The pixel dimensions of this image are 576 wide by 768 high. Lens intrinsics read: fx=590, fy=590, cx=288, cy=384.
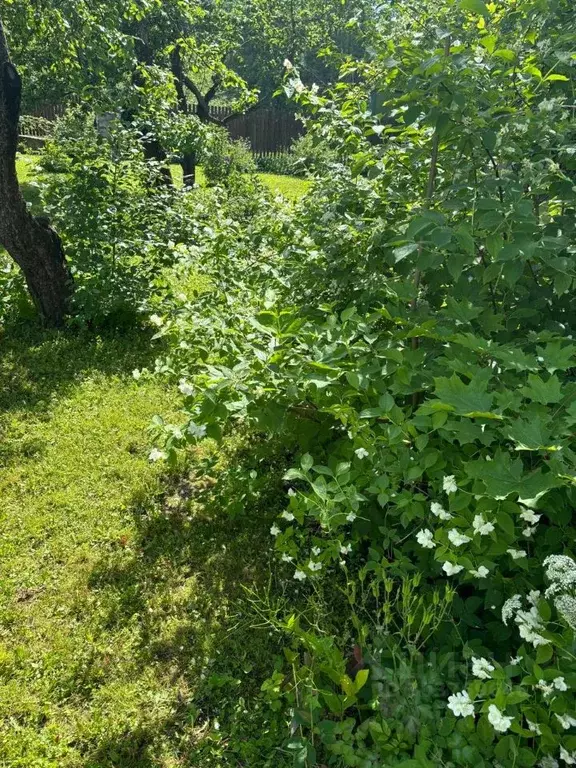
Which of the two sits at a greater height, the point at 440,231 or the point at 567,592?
the point at 440,231

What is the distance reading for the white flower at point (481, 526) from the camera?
150 centimetres

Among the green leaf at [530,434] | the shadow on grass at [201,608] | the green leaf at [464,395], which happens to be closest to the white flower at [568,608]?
the green leaf at [530,434]

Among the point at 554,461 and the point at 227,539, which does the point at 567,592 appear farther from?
the point at 227,539

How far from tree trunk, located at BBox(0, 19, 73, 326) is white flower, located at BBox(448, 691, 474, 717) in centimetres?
410

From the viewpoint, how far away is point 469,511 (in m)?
1.65

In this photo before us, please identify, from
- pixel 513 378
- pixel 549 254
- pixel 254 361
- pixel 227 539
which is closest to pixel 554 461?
pixel 513 378

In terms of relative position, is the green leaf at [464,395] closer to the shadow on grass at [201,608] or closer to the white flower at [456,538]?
the white flower at [456,538]

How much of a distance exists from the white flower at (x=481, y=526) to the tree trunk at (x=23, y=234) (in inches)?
155

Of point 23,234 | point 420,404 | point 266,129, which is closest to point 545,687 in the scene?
point 420,404

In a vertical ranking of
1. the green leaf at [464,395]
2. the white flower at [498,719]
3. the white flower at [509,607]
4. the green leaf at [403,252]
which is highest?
the green leaf at [403,252]

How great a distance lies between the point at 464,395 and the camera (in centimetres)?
154

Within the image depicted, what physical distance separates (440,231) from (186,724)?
1.78 meters

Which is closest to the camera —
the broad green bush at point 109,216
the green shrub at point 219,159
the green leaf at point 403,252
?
the green leaf at point 403,252

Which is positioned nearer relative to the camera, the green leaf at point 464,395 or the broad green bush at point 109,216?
the green leaf at point 464,395
